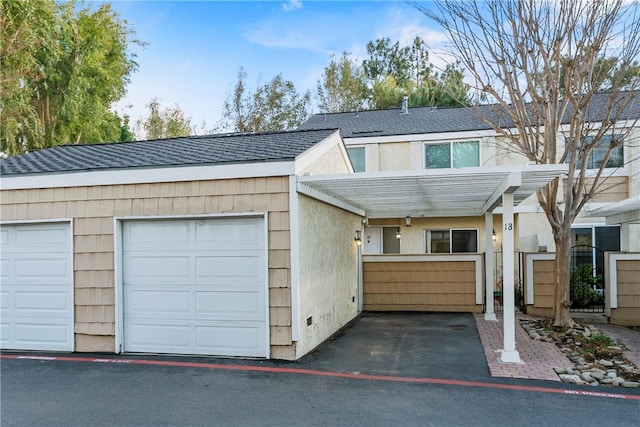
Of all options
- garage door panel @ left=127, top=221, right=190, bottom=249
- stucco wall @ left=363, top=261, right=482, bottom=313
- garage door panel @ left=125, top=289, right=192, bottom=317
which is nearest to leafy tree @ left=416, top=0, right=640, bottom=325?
stucco wall @ left=363, top=261, right=482, bottom=313

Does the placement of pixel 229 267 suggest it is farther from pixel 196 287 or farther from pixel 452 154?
pixel 452 154

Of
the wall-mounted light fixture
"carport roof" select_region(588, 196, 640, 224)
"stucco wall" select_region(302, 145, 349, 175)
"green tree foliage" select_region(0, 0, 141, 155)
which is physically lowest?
the wall-mounted light fixture

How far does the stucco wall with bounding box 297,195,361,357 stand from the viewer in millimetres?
6891

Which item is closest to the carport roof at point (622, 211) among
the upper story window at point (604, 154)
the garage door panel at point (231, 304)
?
the upper story window at point (604, 154)

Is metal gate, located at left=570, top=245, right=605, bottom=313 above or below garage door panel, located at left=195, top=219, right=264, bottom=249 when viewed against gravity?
below

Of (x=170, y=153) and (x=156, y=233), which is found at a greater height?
(x=170, y=153)

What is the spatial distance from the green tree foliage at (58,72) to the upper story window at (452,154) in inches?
534

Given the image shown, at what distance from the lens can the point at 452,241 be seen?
49.1 feet

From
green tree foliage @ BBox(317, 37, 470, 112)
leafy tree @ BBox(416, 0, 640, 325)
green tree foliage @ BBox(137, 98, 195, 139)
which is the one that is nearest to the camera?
leafy tree @ BBox(416, 0, 640, 325)

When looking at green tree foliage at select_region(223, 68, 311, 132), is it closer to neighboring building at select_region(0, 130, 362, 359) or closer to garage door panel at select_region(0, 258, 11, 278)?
neighboring building at select_region(0, 130, 362, 359)

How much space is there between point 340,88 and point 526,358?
87.0 ft

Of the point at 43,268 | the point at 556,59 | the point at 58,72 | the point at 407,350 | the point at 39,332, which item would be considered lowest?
the point at 407,350

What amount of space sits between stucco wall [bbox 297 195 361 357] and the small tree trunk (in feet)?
13.3

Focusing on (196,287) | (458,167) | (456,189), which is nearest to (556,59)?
(456,189)
